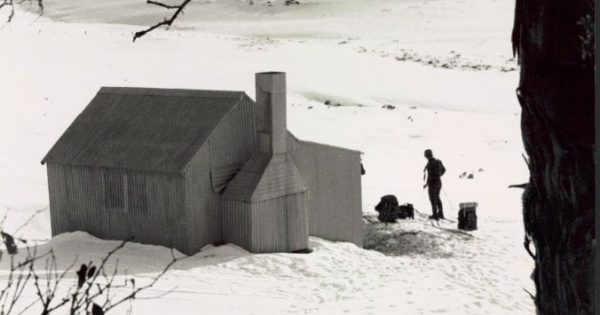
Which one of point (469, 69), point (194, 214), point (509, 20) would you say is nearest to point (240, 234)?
point (194, 214)

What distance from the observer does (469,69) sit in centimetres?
4469

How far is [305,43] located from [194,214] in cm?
3069

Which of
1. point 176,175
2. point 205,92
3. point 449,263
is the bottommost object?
point 449,263

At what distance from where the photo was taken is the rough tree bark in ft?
12.7

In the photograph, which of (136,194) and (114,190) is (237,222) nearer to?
(136,194)

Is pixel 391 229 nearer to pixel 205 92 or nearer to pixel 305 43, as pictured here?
pixel 205 92

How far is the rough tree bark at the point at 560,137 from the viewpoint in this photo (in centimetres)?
388

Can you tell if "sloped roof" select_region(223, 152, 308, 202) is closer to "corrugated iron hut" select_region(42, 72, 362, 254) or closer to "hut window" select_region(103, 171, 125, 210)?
"corrugated iron hut" select_region(42, 72, 362, 254)

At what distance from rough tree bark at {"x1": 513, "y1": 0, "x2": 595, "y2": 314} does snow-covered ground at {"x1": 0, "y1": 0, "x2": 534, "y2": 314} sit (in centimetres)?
559

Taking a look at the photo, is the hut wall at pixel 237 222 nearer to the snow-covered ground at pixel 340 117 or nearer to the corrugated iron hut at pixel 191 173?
the corrugated iron hut at pixel 191 173

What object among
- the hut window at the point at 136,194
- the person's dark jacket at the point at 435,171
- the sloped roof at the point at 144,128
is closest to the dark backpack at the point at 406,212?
the person's dark jacket at the point at 435,171

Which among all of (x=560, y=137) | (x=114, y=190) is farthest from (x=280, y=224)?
(x=560, y=137)

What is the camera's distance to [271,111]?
17438 mm

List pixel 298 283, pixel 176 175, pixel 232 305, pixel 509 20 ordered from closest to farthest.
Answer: pixel 232 305 < pixel 298 283 < pixel 176 175 < pixel 509 20
